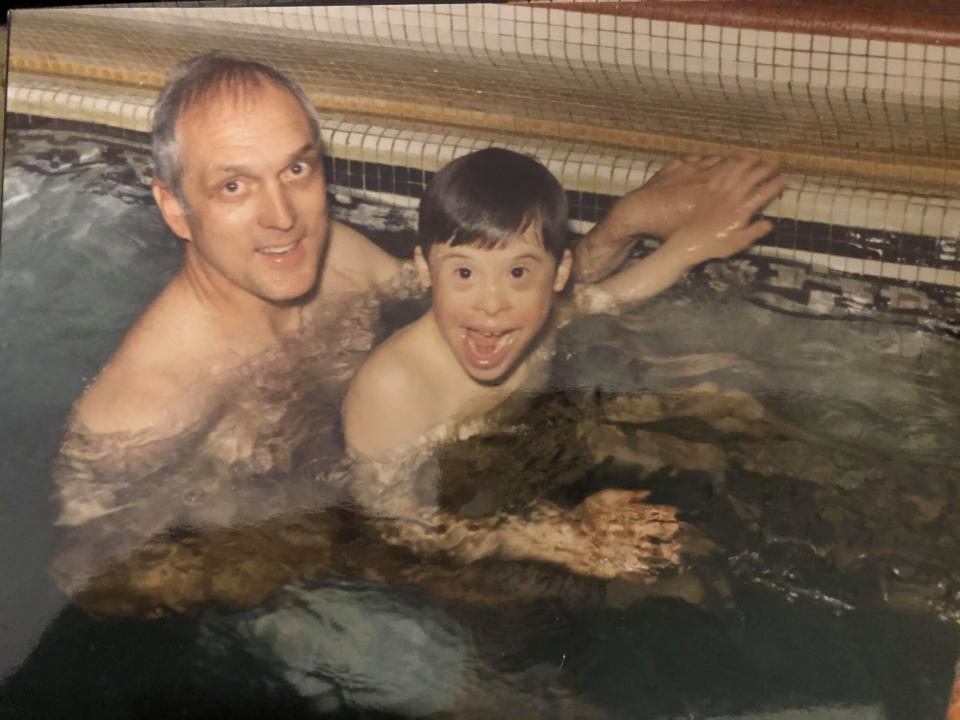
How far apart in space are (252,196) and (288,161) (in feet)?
0.42

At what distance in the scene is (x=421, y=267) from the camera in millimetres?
2715

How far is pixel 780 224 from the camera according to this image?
8.80ft

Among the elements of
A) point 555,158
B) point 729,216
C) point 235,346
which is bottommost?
point 235,346

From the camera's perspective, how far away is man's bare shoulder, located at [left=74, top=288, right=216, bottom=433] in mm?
2693

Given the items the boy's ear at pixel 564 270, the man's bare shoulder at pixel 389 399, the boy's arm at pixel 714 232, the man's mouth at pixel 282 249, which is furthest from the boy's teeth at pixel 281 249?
the boy's arm at pixel 714 232

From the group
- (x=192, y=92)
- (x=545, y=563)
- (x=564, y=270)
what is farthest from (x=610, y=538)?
(x=192, y=92)

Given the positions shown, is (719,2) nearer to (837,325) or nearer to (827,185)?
(827,185)

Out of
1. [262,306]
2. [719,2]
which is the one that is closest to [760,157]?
[719,2]

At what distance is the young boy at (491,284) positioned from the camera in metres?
2.66

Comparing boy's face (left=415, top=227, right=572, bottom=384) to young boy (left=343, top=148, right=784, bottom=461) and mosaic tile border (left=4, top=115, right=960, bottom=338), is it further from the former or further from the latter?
mosaic tile border (left=4, top=115, right=960, bottom=338)

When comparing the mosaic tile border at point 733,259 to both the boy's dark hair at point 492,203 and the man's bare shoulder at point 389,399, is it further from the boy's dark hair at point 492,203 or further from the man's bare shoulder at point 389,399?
the man's bare shoulder at point 389,399

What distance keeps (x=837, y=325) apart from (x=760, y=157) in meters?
0.47

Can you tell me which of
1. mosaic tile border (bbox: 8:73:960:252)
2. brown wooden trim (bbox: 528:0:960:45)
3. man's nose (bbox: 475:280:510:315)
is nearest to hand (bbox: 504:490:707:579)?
man's nose (bbox: 475:280:510:315)

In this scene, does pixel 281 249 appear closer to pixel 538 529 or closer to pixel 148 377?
pixel 148 377
